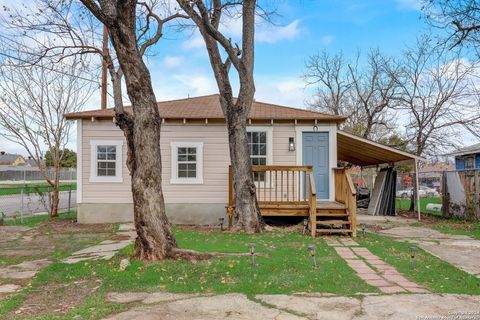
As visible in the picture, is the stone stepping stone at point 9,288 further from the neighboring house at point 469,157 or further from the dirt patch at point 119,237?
the neighboring house at point 469,157

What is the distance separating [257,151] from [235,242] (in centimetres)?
439

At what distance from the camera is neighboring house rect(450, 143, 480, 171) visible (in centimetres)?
1763

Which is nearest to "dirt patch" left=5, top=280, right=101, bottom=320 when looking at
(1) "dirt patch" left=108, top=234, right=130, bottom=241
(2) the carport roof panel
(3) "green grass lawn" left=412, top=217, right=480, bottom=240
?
(1) "dirt patch" left=108, top=234, right=130, bottom=241

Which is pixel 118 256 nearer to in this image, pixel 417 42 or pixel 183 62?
pixel 183 62

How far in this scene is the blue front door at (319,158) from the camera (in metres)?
11.4

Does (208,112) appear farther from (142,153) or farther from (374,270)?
(374,270)

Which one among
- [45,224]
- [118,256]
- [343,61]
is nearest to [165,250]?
[118,256]

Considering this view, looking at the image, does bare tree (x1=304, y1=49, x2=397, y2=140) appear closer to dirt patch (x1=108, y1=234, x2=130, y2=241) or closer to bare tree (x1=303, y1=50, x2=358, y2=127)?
bare tree (x1=303, y1=50, x2=358, y2=127)

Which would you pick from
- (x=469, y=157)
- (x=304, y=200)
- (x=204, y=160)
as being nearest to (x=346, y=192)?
(x=304, y=200)

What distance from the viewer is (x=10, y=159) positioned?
64438 mm

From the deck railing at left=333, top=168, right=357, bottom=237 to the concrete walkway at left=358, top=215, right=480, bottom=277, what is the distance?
1.01m

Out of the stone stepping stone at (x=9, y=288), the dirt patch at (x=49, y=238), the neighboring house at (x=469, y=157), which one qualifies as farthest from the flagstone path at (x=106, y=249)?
the neighboring house at (x=469, y=157)

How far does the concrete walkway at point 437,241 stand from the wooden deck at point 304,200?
1104 millimetres

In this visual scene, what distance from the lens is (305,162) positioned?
11430 millimetres
